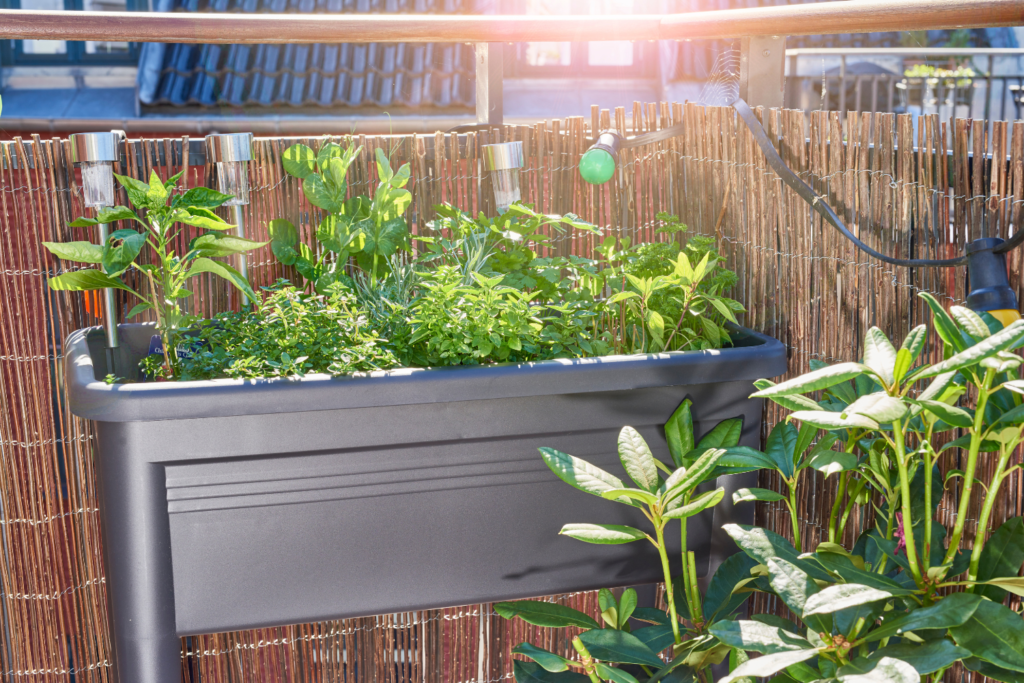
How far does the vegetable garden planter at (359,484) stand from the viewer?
113cm

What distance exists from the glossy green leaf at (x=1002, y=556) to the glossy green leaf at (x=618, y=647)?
1.28 feet

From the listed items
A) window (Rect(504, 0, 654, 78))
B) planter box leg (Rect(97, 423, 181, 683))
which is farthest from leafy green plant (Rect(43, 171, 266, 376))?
window (Rect(504, 0, 654, 78))

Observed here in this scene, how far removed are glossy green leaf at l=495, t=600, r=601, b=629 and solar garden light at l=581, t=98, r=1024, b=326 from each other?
0.65m

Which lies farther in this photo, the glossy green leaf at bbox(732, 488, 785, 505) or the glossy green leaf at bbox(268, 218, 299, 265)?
the glossy green leaf at bbox(268, 218, 299, 265)

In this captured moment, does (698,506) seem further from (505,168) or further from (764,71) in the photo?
(764,71)

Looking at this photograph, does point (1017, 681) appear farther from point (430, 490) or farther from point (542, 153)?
point (542, 153)

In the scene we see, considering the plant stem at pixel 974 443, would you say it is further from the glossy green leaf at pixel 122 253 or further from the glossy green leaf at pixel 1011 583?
the glossy green leaf at pixel 122 253

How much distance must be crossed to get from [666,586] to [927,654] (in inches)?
15.2

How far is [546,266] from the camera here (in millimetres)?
1452

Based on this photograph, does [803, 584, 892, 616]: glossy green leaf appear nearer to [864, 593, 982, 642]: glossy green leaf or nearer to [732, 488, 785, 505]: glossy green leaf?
[864, 593, 982, 642]: glossy green leaf

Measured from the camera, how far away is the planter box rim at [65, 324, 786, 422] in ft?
3.59

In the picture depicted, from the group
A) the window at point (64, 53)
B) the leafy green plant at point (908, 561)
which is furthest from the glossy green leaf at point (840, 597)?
the window at point (64, 53)

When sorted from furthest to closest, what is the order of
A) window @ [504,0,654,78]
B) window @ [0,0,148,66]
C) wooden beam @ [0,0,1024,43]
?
window @ [504,0,654,78] < window @ [0,0,148,66] < wooden beam @ [0,0,1024,43]

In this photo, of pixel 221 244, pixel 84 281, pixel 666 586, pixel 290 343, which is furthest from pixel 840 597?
pixel 84 281
